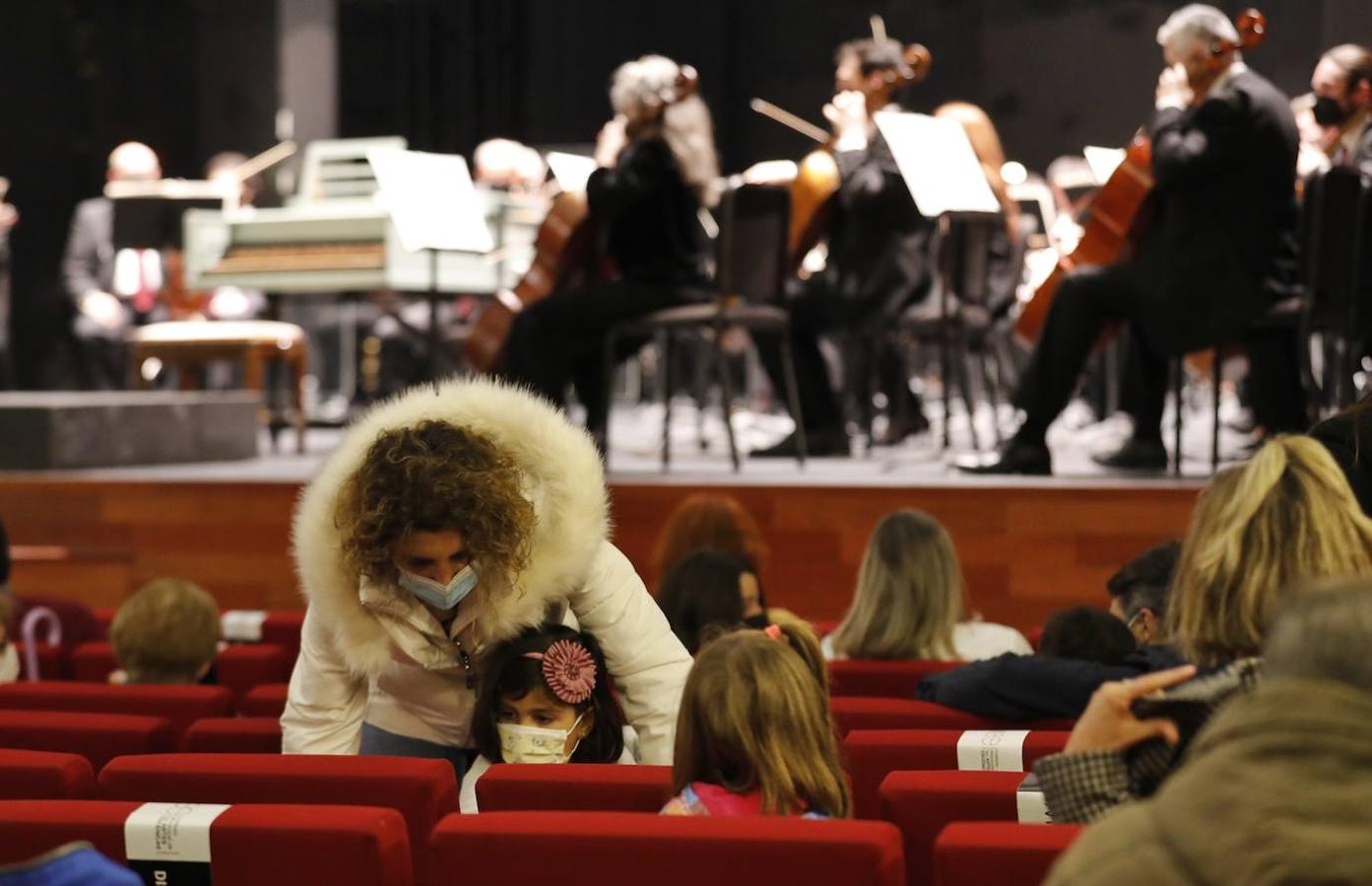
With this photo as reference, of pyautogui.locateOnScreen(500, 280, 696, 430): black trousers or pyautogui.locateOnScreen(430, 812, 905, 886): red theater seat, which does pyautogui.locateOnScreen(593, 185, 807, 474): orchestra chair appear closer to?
pyautogui.locateOnScreen(500, 280, 696, 430): black trousers

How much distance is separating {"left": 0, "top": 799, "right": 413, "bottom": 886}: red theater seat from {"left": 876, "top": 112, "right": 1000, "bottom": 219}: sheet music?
11.7 ft

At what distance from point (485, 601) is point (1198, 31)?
3.45m

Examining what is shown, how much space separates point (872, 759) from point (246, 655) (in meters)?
1.70

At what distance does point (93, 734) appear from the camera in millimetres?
2541

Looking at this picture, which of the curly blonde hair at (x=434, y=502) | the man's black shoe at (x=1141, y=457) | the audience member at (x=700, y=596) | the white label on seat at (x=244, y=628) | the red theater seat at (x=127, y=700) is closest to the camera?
the curly blonde hair at (x=434, y=502)

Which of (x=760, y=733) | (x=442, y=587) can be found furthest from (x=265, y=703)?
(x=760, y=733)

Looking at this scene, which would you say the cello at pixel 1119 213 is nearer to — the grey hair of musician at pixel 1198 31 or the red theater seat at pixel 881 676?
the grey hair of musician at pixel 1198 31

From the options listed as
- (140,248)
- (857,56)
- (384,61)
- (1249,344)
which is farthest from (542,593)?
(384,61)

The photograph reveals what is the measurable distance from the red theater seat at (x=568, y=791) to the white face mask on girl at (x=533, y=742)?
0.44 metres

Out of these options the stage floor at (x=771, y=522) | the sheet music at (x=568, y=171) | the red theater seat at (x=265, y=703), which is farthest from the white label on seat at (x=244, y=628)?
the sheet music at (x=568, y=171)

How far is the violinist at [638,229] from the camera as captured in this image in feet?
19.0

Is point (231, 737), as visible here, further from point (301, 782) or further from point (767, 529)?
point (767, 529)

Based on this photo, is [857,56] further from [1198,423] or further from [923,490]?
[1198,423]

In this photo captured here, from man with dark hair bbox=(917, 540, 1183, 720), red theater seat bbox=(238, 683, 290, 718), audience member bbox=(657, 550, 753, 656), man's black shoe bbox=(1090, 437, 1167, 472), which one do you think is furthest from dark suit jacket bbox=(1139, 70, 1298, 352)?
red theater seat bbox=(238, 683, 290, 718)
